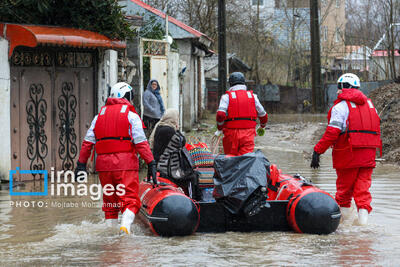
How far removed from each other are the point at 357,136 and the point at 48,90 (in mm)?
6314

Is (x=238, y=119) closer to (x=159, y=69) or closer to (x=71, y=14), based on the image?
(x=71, y=14)

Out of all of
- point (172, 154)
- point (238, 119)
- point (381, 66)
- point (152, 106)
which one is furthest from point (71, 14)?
point (381, 66)

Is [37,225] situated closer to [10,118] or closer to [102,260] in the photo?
[102,260]

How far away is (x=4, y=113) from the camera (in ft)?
39.1

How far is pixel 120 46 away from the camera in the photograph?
13117mm

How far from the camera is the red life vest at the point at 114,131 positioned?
7.90 metres

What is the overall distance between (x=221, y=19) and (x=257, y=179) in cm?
1609

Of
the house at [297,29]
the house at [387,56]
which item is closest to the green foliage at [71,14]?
the house at [387,56]

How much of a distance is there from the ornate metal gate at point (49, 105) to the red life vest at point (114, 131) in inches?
186

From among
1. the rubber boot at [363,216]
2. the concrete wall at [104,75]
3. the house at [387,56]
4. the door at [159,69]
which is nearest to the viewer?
the rubber boot at [363,216]

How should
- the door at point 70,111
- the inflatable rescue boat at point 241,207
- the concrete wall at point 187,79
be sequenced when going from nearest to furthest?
the inflatable rescue boat at point 241,207 < the door at point 70,111 < the concrete wall at point 187,79

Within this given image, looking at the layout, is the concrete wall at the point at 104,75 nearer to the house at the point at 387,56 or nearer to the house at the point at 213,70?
the house at the point at 387,56

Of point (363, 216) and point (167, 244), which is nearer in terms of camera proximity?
point (167, 244)

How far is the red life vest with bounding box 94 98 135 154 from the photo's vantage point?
7.90 m
